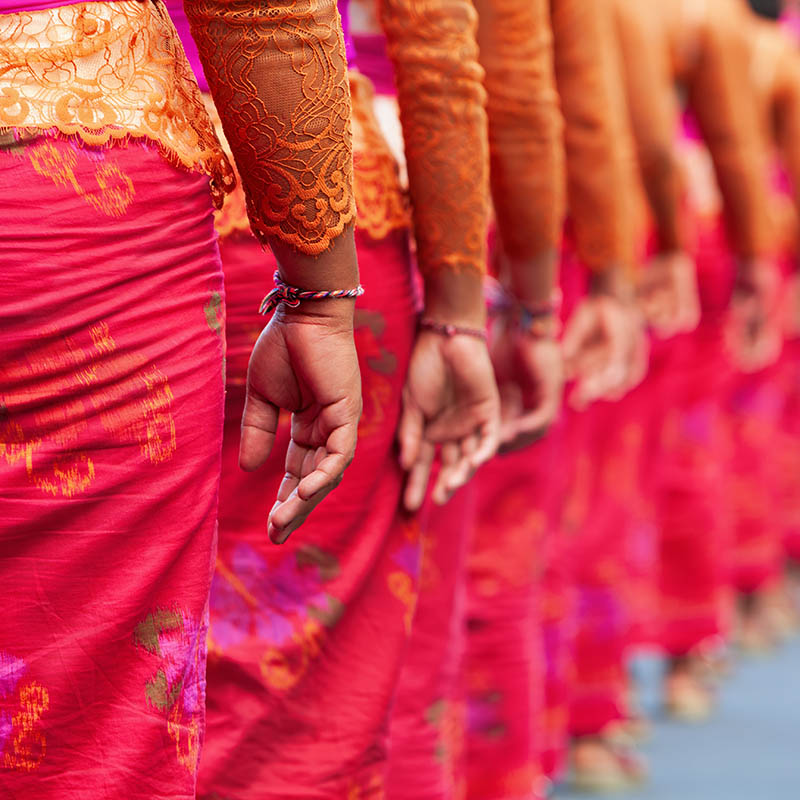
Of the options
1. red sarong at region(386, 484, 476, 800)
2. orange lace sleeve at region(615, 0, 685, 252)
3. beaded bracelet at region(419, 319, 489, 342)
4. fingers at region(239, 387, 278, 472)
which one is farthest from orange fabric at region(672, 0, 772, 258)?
fingers at region(239, 387, 278, 472)

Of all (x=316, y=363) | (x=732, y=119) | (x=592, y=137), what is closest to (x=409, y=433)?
(x=316, y=363)

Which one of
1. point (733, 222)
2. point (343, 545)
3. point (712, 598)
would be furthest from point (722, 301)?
point (343, 545)

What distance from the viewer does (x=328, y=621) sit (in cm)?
154

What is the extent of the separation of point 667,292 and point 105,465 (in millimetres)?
A: 2183

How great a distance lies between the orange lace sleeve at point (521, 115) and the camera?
181 centimetres

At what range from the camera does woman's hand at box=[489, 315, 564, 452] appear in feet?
6.44

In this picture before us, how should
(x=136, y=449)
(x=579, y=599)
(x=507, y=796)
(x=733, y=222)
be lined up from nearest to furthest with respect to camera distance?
1. (x=136, y=449)
2. (x=507, y=796)
3. (x=579, y=599)
4. (x=733, y=222)

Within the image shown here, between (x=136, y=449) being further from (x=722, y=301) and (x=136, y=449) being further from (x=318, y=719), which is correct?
(x=722, y=301)

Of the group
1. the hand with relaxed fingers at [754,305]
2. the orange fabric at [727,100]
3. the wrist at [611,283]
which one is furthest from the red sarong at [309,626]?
the hand with relaxed fingers at [754,305]

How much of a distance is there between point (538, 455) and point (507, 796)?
0.55m

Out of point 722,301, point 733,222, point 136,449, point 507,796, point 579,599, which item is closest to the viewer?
point 136,449

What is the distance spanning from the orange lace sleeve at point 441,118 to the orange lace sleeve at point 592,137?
2.10ft

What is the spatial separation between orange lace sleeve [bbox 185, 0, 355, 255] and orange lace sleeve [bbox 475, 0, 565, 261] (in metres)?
0.60

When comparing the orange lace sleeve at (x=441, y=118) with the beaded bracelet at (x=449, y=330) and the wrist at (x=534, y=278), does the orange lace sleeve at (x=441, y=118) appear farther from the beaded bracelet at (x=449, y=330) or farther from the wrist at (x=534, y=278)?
the wrist at (x=534, y=278)
